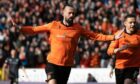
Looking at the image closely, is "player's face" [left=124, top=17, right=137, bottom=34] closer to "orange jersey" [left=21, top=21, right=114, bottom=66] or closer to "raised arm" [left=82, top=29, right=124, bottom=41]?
"raised arm" [left=82, top=29, right=124, bottom=41]

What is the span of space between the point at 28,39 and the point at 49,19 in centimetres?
219

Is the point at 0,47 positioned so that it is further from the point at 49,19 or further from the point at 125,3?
the point at 125,3

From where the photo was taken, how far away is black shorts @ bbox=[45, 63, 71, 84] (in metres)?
11.5

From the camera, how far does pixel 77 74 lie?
2034 cm

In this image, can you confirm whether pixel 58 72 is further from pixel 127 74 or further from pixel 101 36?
pixel 127 74

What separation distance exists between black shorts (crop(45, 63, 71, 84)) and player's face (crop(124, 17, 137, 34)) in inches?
59.5

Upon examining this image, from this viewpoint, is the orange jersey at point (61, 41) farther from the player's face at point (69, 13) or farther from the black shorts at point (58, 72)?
the player's face at point (69, 13)

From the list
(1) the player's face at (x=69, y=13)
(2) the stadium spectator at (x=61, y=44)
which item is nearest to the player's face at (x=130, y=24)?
(2) the stadium spectator at (x=61, y=44)

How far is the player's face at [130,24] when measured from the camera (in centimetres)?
1180

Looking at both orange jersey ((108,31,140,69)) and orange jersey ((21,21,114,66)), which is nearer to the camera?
orange jersey ((21,21,114,66))

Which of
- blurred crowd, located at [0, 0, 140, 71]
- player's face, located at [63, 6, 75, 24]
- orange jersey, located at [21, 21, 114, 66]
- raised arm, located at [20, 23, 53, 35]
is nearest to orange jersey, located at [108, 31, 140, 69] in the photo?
orange jersey, located at [21, 21, 114, 66]

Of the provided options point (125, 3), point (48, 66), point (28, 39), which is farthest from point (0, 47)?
point (48, 66)

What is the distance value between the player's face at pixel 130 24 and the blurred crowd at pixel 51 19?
30.5 ft

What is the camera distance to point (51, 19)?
984 inches
